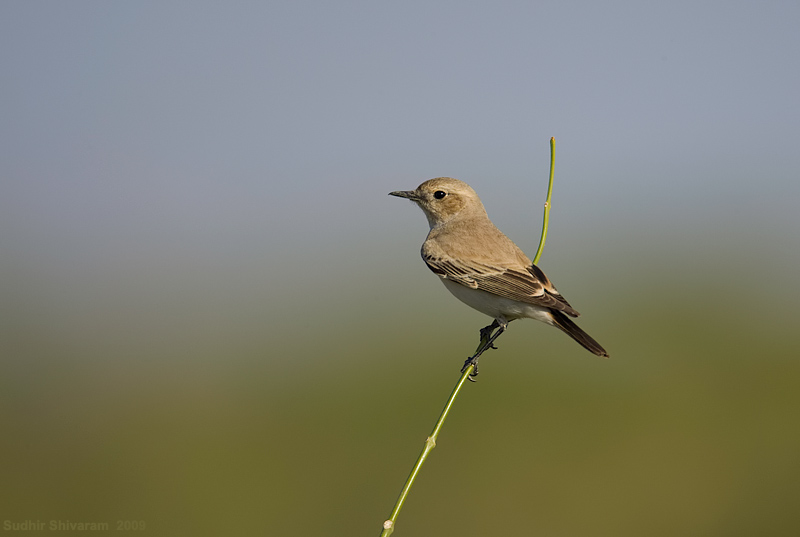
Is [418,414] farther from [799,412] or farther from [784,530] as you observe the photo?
[799,412]

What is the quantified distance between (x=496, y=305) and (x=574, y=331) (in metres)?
0.77

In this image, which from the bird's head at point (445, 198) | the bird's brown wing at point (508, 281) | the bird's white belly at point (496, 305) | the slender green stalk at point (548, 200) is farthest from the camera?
the bird's head at point (445, 198)

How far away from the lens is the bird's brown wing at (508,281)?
5629 mm

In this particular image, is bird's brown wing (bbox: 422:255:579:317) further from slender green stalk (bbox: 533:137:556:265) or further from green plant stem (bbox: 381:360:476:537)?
green plant stem (bbox: 381:360:476:537)

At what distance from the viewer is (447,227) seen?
7.14 m

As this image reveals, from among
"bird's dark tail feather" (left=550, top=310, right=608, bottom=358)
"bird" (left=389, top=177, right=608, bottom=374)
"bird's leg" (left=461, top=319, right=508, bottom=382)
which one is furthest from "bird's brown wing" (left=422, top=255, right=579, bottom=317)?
"bird's leg" (left=461, top=319, right=508, bottom=382)

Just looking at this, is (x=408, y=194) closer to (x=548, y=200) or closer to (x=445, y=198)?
(x=445, y=198)

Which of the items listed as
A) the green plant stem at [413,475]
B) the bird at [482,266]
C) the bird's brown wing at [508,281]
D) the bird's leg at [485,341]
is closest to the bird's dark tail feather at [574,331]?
the bird at [482,266]

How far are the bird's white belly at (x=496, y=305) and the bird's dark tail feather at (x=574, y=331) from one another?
66 mm

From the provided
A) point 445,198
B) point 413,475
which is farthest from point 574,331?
point 413,475

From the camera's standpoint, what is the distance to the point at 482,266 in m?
6.21

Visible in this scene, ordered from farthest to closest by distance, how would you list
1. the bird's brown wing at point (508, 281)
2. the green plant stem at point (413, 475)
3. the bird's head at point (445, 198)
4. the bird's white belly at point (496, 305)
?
the bird's head at point (445, 198)
the bird's white belly at point (496, 305)
the bird's brown wing at point (508, 281)
the green plant stem at point (413, 475)

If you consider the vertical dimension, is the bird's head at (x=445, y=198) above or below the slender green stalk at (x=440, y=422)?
above

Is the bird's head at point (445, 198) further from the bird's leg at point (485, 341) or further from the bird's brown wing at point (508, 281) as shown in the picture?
the bird's leg at point (485, 341)
